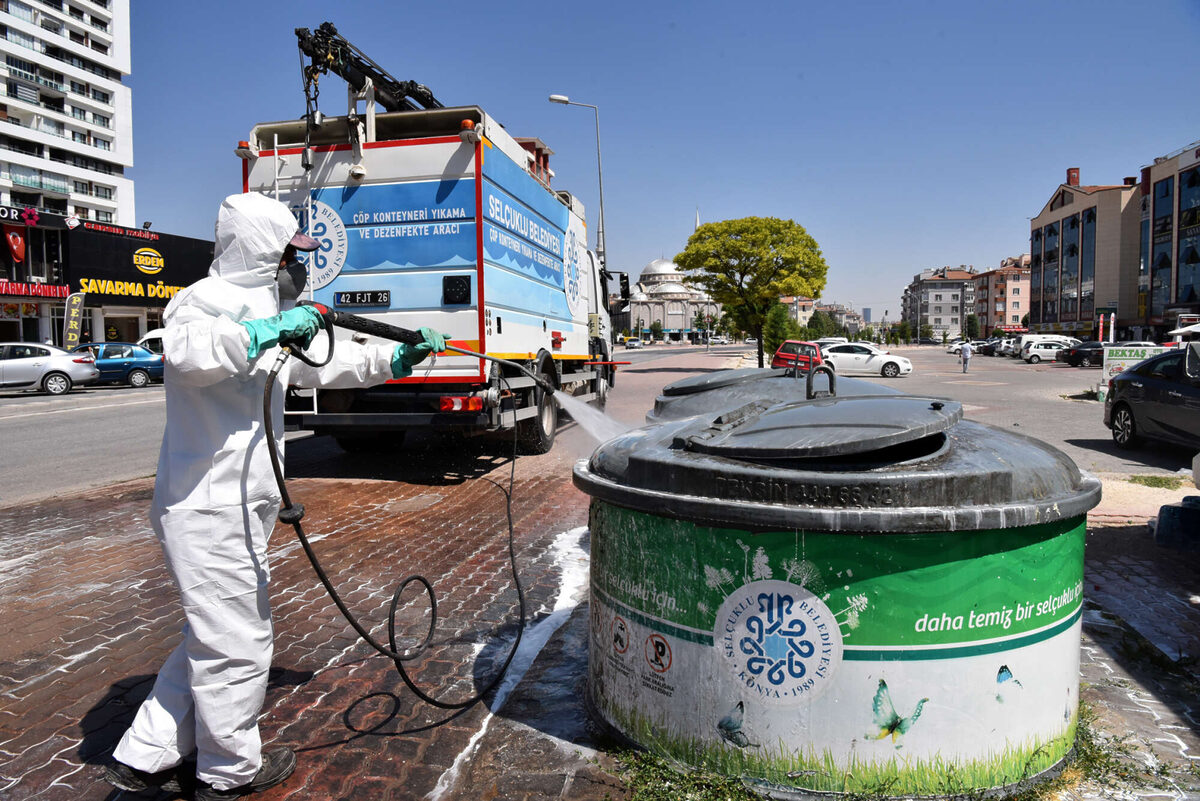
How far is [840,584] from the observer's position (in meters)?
2.35

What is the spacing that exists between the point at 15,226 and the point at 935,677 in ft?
134

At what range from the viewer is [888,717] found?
238 cm

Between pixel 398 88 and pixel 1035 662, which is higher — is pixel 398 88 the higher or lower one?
the higher one

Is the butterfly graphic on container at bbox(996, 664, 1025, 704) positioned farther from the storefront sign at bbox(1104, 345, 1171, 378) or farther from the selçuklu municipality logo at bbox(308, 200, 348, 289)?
the storefront sign at bbox(1104, 345, 1171, 378)

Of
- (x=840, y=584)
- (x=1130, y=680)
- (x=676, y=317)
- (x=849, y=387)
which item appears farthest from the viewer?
(x=676, y=317)

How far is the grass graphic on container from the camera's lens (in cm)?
241

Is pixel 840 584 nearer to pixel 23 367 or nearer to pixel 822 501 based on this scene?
pixel 822 501

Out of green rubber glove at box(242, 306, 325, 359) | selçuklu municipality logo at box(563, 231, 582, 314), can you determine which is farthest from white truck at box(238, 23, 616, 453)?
green rubber glove at box(242, 306, 325, 359)

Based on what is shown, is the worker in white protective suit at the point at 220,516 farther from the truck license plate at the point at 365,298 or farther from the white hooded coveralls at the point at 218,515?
the truck license plate at the point at 365,298

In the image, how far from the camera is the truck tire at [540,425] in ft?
31.5

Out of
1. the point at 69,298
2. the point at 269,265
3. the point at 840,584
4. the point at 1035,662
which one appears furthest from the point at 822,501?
the point at 69,298

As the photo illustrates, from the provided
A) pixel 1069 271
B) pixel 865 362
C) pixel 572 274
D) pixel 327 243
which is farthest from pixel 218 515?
pixel 1069 271

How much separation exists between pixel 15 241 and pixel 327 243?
3406 cm

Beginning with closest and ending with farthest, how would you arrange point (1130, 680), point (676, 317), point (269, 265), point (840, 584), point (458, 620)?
point (840, 584) < point (269, 265) < point (1130, 680) < point (458, 620) < point (676, 317)
